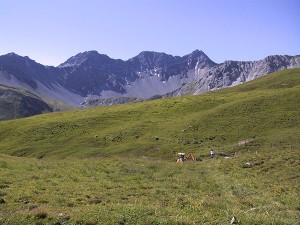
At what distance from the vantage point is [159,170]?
35.2m

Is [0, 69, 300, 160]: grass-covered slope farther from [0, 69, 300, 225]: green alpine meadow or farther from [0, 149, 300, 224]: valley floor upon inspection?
[0, 149, 300, 224]: valley floor

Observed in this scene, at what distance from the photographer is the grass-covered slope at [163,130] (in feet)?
196

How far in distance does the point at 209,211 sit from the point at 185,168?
18.4 meters

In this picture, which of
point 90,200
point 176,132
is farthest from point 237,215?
point 176,132

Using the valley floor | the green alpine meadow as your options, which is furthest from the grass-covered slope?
the valley floor

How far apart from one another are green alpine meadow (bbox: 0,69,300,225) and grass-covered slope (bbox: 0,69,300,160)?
20cm

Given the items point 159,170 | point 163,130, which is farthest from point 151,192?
point 163,130

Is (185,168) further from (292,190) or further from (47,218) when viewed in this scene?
(47,218)

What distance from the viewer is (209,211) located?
18375 millimetres

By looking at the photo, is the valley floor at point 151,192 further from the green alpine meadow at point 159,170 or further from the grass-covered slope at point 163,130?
the grass-covered slope at point 163,130

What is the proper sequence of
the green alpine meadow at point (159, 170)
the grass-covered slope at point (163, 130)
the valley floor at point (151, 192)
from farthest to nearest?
the grass-covered slope at point (163, 130), the green alpine meadow at point (159, 170), the valley floor at point (151, 192)

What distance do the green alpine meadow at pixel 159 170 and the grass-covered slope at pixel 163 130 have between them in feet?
0.67

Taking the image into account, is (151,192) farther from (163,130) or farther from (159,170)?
(163,130)

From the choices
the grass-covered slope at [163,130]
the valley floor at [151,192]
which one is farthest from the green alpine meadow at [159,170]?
the grass-covered slope at [163,130]
